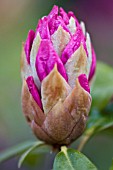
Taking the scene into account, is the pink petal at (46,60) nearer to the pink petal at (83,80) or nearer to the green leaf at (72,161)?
the pink petal at (83,80)

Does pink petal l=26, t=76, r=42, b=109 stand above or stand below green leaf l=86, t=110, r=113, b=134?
above

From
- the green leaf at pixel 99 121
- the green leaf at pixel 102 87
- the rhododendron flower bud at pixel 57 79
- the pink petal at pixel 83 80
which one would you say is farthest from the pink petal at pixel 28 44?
the green leaf at pixel 102 87

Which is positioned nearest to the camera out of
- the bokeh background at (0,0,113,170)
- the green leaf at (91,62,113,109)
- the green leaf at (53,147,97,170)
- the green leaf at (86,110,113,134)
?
the green leaf at (53,147,97,170)

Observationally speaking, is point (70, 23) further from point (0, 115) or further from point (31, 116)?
point (0, 115)

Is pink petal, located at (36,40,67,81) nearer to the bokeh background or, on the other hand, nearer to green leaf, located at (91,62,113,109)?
green leaf, located at (91,62,113,109)

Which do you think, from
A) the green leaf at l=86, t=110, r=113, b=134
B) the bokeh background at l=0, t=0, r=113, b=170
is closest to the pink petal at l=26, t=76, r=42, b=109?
the green leaf at l=86, t=110, r=113, b=134

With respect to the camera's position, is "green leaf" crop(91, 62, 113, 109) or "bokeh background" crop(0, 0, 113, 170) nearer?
"green leaf" crop(91, 62, 113, 109)

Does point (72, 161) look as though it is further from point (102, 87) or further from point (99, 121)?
point (102, 87)
